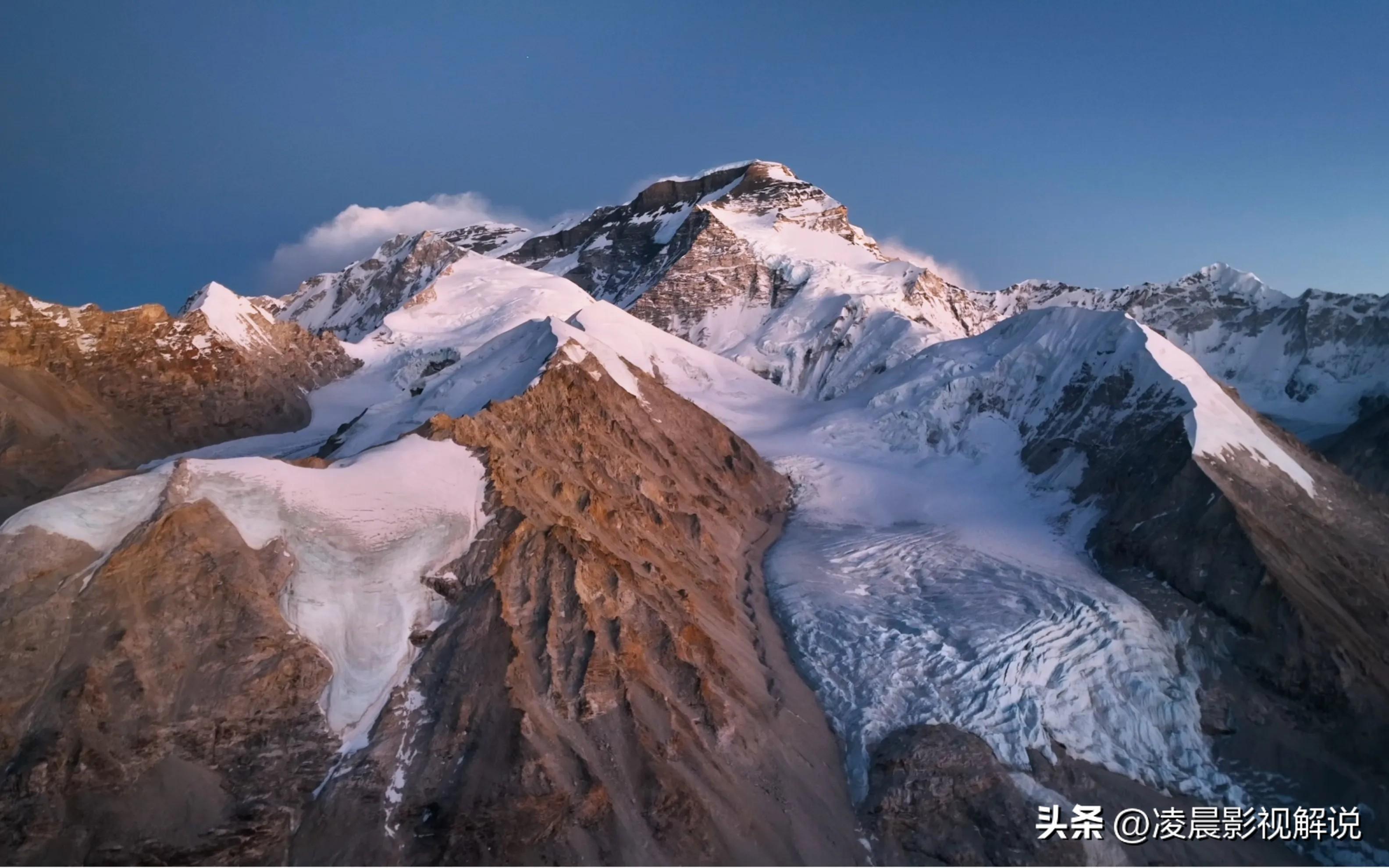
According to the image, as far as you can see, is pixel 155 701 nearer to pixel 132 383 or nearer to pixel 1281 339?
pixel 132 383

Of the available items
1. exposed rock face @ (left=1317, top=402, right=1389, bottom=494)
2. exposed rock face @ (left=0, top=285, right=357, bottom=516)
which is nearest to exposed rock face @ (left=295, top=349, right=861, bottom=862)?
exposed rock face @ (left=0, top=285, right=357, bottom=516)

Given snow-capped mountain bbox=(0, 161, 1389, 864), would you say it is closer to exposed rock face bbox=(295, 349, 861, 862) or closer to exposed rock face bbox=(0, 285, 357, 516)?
exposed rock face bbox=(295, 349, 861, 862)

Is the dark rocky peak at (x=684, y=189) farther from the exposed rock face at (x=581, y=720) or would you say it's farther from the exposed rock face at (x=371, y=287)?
the exposed rock face at (x=581, y=720)

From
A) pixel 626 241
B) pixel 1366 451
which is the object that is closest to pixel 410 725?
pixel 1366 451

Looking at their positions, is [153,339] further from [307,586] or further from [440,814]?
[440,814]

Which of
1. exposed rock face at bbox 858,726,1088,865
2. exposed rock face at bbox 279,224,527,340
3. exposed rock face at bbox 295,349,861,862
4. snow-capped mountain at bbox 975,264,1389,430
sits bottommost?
exposed rock face at bbox 858,726,1088,865
